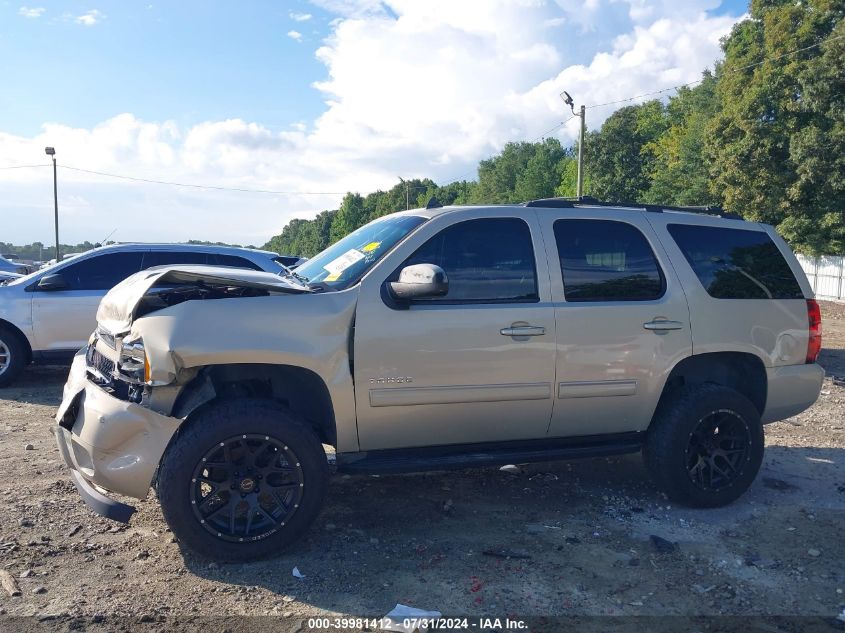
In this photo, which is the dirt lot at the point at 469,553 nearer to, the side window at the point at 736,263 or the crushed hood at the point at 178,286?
the crushed hood at the point at 178,286

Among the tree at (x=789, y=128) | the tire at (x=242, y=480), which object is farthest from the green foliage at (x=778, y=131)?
the tire at (x=242, y=480)

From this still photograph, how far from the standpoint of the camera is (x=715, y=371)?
16.4 feet

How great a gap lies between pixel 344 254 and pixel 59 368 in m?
6.95

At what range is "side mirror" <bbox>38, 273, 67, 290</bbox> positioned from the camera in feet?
26.7

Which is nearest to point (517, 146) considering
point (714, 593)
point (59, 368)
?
point (59, 368)

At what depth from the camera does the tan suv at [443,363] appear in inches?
143

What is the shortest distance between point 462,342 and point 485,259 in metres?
0.58

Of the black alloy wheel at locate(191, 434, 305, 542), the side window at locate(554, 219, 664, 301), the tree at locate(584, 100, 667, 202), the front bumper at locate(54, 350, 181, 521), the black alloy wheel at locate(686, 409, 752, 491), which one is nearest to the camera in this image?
the front bumper at locate(54, 350, 181, 521)

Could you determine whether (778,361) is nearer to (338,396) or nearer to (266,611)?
(338,396)

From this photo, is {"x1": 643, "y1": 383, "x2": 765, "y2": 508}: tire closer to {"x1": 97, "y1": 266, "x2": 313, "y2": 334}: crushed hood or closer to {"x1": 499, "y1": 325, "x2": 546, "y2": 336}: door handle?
{"x1": 499, "y1": 325, "x2": 546, "y2": 336}: door handle

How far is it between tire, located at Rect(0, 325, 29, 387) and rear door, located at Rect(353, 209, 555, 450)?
20.0ft

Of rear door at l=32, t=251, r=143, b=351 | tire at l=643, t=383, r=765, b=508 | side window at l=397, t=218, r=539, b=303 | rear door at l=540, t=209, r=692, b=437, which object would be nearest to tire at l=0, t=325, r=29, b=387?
rear door at l=32, t=251, r=143, b=351

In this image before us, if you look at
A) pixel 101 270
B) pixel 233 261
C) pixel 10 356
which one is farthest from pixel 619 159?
pixel 10 356

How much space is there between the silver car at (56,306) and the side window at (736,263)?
16.1ft
